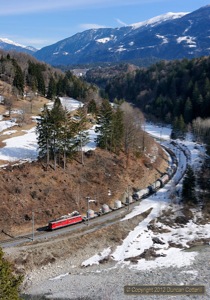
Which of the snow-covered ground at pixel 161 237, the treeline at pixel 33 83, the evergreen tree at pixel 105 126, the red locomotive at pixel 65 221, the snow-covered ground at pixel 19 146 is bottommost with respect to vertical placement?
the snow-covered ground at pixel 161 237

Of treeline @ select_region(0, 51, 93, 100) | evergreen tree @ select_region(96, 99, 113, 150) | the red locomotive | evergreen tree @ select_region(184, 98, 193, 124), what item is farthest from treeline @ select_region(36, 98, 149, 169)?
evergreen tree @ select_region(184, 98, 193, 124)

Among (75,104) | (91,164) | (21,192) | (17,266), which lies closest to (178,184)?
(91,164)

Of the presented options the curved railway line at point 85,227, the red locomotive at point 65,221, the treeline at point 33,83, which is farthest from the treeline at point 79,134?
the treeline at point 33,83

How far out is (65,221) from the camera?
57.6 metres

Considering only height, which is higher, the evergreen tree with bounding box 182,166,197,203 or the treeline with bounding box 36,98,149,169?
the treeline with bounding box 36,98,149,169

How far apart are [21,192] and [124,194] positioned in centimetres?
2260

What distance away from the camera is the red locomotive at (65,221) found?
56281 mm

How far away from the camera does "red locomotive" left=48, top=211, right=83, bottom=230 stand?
56281mm

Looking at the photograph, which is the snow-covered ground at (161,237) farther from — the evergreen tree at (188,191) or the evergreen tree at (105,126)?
the evergreen tree at (105,126)

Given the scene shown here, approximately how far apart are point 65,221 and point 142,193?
2247 centimetres

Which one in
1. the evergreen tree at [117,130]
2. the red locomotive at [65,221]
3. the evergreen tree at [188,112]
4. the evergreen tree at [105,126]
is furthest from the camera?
the evergreen tree at [188,112]

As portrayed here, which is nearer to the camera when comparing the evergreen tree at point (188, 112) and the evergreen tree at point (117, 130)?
the evergreen tree at point (117, 130)

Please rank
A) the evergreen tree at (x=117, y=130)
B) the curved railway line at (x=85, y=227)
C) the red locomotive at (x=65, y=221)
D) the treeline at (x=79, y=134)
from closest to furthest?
1. the curved railway line at (x=85, y=227)
2. the red locomotive at (x=65, y=221)
3. the treeline at (x=79, y=134)
4. the evergreen tree at (x=117, y=130)

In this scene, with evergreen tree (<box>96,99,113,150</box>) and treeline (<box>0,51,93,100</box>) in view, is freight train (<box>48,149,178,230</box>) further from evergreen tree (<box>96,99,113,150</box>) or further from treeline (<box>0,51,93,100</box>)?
treeline (<box>0,51,93,100</box>)
